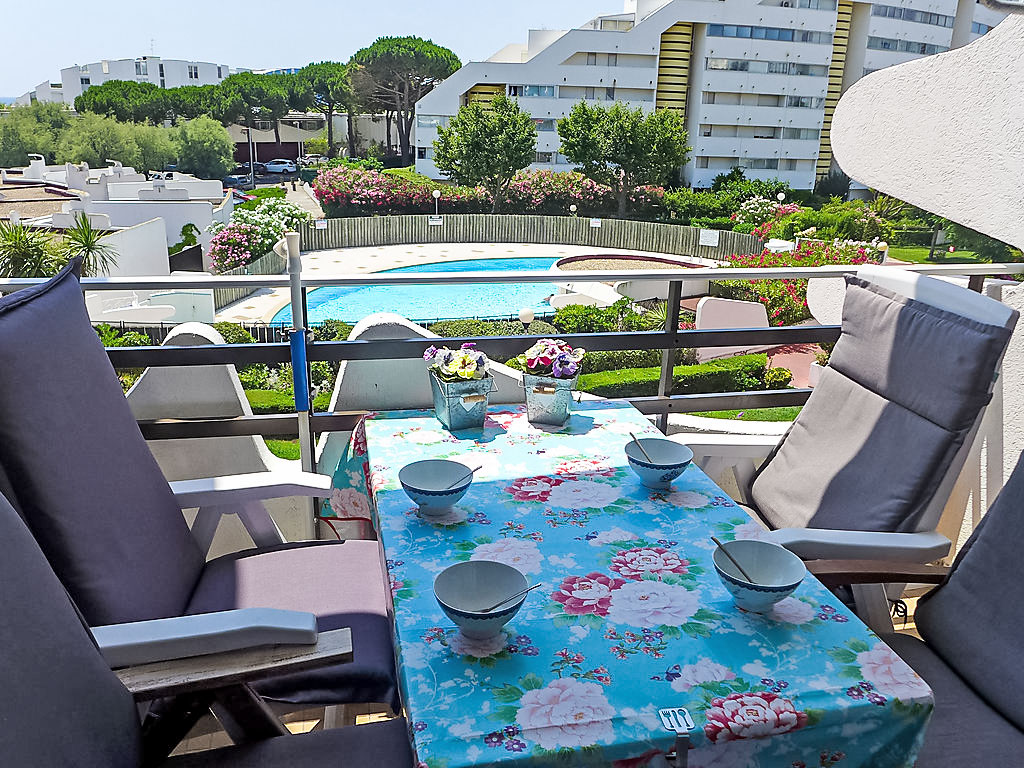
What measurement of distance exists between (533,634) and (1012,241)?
6.37 ft

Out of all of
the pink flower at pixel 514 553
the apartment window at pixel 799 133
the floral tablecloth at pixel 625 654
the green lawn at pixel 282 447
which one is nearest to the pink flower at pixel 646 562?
the floral tablecloth at pixel 625 654

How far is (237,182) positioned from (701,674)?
41.2 m

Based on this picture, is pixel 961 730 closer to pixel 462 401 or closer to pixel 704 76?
pixel 462 401

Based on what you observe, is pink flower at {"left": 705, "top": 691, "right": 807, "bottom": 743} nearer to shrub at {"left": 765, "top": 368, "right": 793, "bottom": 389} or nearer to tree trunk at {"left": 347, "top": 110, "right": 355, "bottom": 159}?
shrub at {"left": 765, "top": 368, "right": 793, "bottom": 389}

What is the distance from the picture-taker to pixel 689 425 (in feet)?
7.45

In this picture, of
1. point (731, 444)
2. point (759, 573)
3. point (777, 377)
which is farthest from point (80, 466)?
point (777, 377)

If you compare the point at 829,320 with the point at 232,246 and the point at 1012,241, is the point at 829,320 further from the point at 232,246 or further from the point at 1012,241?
the point at 232,246

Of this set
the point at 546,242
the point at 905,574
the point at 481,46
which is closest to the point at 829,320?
the point at 905,574

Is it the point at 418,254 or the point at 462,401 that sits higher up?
→ the point at 462,401

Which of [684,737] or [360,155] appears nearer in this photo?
[684,737]

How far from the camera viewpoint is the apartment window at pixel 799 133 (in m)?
32.6

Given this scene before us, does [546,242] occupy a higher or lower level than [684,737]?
lower

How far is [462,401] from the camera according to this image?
5.26 feet

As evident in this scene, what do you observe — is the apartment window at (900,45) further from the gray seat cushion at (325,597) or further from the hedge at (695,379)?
the gray seat cushion at (325,597)
